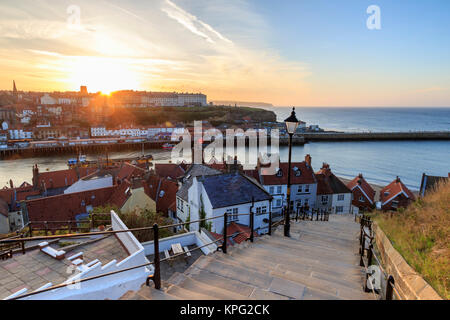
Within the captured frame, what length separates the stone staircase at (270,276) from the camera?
3.74 meters

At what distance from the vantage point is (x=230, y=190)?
18875 millimetres

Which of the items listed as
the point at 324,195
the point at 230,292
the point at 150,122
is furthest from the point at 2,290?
the point at 150,122

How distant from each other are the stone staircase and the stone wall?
0.57 metres

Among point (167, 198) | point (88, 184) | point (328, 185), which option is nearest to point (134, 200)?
point (167, 198)

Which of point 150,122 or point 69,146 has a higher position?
point 150,122

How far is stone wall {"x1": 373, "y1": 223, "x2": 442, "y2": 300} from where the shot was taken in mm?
3617

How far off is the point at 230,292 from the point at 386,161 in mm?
74692

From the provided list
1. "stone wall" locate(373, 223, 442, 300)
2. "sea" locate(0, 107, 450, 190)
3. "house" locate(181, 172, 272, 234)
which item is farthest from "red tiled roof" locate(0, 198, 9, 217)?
"stone wall" locate(373, 223, 442, 300)

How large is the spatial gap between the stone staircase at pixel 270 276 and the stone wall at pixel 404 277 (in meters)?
0.57

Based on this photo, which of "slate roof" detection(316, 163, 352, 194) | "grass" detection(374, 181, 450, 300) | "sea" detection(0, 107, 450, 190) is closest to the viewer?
"grass" detection(374, 181, 450, 300)

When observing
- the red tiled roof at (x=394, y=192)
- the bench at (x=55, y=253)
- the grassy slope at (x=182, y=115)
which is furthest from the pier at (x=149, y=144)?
the bench at (x=55, y=253)

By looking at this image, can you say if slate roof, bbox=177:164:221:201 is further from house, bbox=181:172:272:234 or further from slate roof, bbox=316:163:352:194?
slate roof, bbox=316:163:352:194
